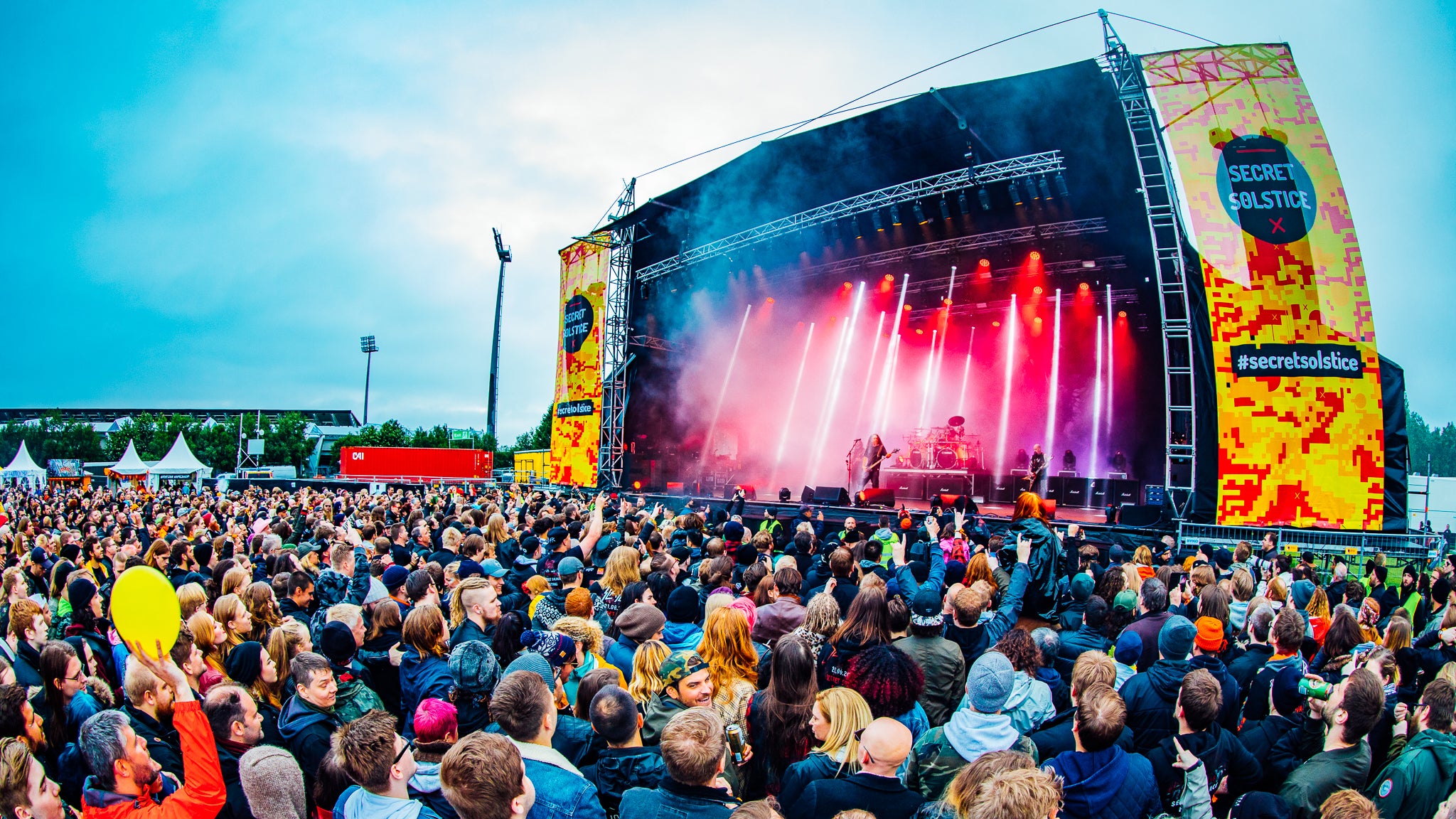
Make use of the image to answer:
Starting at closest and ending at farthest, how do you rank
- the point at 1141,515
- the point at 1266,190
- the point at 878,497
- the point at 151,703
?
the point at 151,703 < the point at 1266,190 < the point at 1141,515 < the point at 878,497

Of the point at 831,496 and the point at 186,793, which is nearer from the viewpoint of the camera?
the point at 186,793

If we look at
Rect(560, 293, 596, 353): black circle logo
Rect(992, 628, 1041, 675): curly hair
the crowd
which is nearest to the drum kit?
Rect(560, 293, 596, 353): black circle logo

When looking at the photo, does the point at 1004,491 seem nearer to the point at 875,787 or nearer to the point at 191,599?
the point at 191,599

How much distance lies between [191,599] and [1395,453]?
14.2 metres

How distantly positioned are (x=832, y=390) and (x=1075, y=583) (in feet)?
56.1

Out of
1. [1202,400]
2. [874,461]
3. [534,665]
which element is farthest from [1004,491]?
[534,665]

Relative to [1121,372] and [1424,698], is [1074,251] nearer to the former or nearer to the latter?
[1121,372]

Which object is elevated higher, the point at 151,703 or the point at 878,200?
the point at 878,200

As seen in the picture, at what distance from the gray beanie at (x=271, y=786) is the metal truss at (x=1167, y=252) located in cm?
1185

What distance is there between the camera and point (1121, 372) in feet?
62.8

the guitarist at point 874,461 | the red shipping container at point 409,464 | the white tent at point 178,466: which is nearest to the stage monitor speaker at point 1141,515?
the guitarist at point 874,461

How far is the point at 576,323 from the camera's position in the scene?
22.0m

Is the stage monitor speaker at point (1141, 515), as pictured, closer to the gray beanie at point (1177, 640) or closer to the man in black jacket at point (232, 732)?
the gray beanie at point (1177, 640)

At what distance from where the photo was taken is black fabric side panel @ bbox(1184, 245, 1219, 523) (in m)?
11.8
